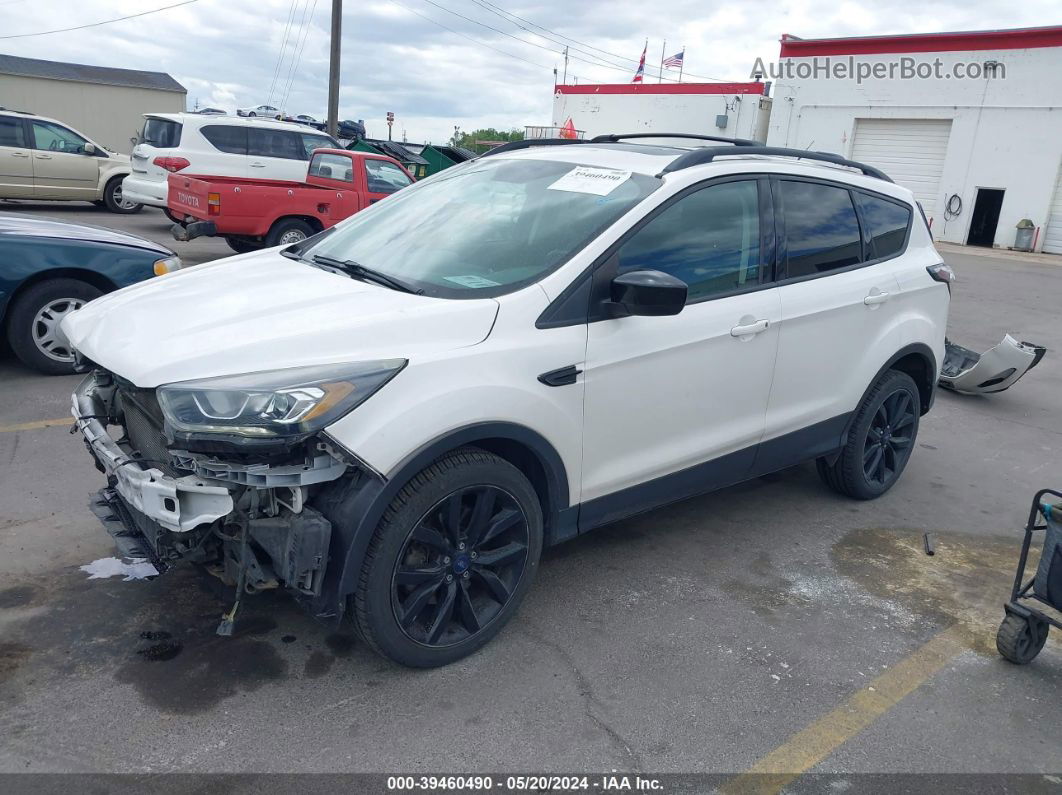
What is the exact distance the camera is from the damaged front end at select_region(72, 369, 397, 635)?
2572 mm

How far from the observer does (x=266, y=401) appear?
2.58m

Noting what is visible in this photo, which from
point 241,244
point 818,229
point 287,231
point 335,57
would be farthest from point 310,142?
point 818,229

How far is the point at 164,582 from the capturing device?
11.7 ft

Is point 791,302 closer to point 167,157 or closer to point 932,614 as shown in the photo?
point 932,614

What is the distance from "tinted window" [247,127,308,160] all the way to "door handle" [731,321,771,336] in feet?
42.8

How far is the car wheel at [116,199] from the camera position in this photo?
1603 cm

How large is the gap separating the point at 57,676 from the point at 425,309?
1773 millimetres

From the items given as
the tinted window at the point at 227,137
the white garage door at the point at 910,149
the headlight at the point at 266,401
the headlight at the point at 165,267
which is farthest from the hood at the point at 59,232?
the white garage door at the point at 910,149

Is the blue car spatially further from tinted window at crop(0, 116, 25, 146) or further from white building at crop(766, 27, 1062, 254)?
white building at crop(766, 27, 1062, 254)

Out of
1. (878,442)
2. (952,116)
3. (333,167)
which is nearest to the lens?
(878,442)

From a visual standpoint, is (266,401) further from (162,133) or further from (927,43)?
(927,43)

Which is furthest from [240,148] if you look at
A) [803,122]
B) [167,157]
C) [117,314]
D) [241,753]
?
[803,122]

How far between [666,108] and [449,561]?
3192 centimetres

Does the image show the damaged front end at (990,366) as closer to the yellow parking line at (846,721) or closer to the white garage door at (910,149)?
the yellow parking line at (846,721)
